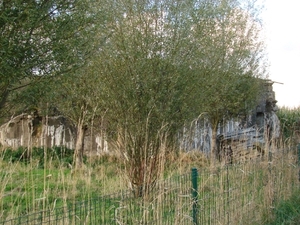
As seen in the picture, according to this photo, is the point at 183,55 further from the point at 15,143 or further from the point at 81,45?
the point at 15,143

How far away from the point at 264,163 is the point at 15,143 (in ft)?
46.9

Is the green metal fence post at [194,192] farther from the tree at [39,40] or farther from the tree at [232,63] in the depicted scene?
the tree at [232,63]

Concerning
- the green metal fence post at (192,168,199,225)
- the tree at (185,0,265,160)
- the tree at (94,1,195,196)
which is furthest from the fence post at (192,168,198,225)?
the tree at (185,0,265,160)

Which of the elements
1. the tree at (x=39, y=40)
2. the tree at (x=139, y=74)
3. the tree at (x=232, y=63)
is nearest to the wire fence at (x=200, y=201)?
the tree at (x=39, y=40)

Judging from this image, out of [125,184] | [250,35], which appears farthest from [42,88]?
[250,35]

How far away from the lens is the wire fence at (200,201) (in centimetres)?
455

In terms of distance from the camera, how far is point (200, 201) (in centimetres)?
567

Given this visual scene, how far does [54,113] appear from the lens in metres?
17.8

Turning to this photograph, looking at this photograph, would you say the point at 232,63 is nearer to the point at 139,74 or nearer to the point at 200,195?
the point at 139,74

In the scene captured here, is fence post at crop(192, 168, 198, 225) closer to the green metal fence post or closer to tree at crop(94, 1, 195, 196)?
the green metal fence post

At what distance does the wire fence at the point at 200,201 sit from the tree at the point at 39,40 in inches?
81.0

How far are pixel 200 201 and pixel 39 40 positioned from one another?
3.38 m

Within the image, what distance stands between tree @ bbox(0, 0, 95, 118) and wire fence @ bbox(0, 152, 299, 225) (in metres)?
2.06

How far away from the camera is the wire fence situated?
4.55 metres
